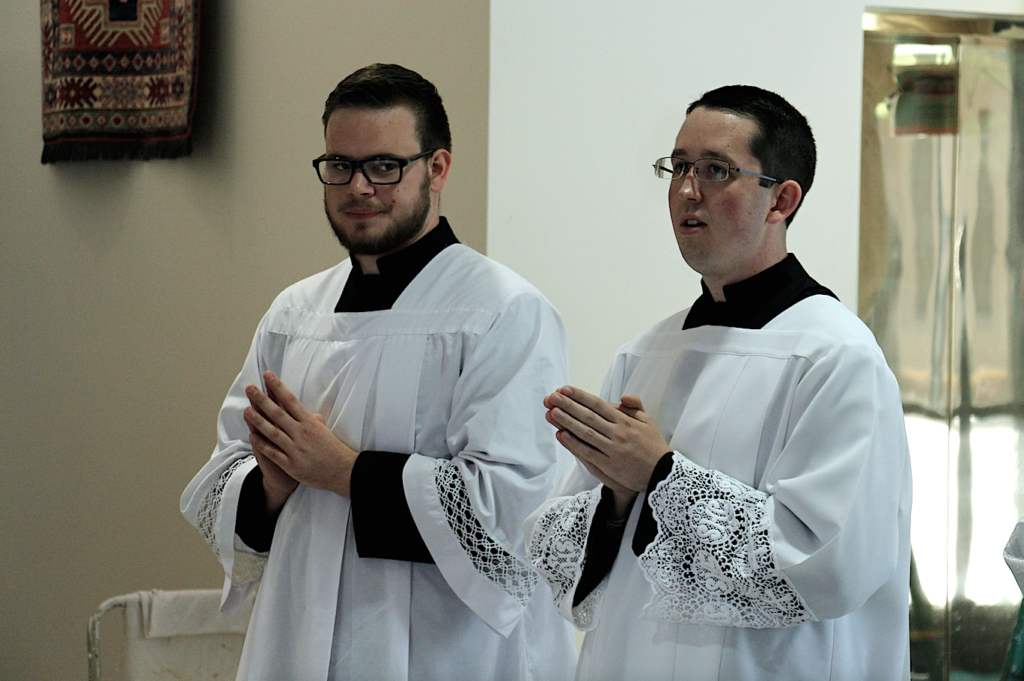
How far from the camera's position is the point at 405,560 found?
8.80ft

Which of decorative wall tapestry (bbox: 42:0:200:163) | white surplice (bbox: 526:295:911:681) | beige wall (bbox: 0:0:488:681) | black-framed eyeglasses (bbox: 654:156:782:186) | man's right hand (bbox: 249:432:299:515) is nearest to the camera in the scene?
white surplice (bbox: 526:295:911:681)

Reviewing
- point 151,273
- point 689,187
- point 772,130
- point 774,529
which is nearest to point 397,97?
point 689,187

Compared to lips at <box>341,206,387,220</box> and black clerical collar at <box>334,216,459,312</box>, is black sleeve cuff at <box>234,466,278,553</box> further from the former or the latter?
lips at <box>341,206,387,220</box>

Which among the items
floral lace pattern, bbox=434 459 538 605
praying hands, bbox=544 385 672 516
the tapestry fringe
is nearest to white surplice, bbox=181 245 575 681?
floral lace pattern, bbox=434 459 538 605

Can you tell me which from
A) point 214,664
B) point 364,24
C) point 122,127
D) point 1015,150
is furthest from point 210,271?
point 1015,150

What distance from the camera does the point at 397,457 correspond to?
2650 mm

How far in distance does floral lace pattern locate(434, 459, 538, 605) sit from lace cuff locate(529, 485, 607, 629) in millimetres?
172

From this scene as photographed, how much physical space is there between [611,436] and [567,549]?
0.32 metres

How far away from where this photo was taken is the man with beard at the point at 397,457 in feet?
8.64

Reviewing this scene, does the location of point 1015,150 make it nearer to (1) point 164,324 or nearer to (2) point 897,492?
(2) point 897,492

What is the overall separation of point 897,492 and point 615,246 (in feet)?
5.48

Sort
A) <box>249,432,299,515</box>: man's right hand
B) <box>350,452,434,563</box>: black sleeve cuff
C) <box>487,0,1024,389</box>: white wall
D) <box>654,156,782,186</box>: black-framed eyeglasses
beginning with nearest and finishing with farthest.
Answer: <box>654,156,782,186</box>: black-framed eyeglasses → <box>350,452,434,563</box>: black sleeve cuff → <box>249,432,299,515</box>: man's right hand → <box>487,0,1024,389</box>: white wall

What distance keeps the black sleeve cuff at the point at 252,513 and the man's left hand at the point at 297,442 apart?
141mm

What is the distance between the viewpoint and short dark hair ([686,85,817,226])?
7.75 ft
